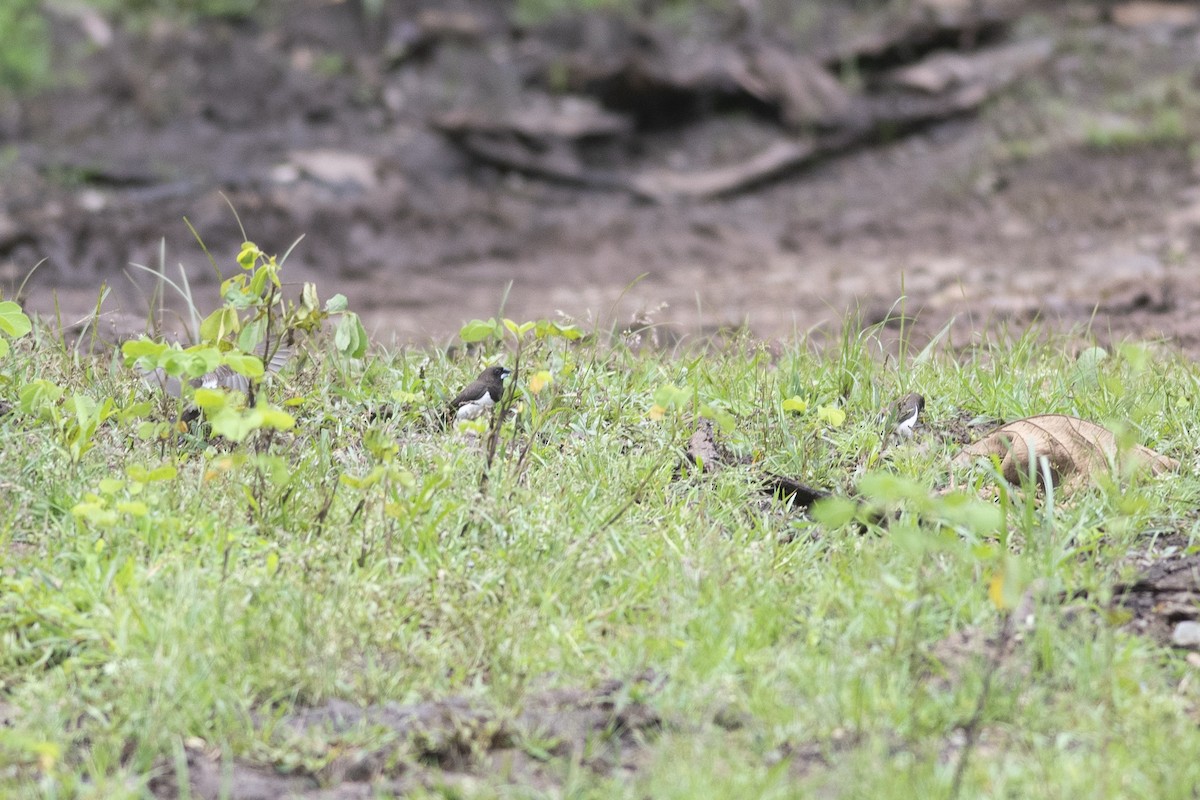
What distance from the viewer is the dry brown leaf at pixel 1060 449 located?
9.80 feet

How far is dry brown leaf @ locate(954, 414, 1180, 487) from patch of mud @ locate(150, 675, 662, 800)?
1318 millimetres

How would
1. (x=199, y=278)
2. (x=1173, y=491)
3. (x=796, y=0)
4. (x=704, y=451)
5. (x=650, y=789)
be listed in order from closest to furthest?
(x=650, y=789), (x=1173, y=491), (x=704, y=451), (x=199, y=278), (x=796, y=0)

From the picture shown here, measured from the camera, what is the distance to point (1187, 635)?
2.48m

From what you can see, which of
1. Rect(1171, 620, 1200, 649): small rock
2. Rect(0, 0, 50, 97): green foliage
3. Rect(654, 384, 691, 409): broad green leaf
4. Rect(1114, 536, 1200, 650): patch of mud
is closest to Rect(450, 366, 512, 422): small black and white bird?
Rect(654, 384, 691, 409): broad green leaf

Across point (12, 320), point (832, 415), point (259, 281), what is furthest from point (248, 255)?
point (832, 415)

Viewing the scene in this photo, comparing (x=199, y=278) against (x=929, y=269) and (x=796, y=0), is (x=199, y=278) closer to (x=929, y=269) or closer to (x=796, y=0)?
(x=929, y=269)

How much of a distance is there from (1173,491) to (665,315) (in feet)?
11.4

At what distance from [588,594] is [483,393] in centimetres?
87

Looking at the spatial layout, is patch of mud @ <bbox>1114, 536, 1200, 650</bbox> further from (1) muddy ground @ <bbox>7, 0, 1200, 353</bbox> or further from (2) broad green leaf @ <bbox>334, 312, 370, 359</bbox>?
(1) muddy ground @ <bbox>7, 0, 1200, 353</bbox>

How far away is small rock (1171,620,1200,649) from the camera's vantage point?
8.09 ft

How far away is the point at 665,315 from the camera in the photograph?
617cm

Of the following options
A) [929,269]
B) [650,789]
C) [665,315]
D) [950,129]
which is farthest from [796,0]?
[650,789]

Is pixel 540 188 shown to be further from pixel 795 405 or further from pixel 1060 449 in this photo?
pixel 1060 449

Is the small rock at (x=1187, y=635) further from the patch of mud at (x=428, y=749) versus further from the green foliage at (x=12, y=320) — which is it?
the green foliage at (x=12, y=320)
